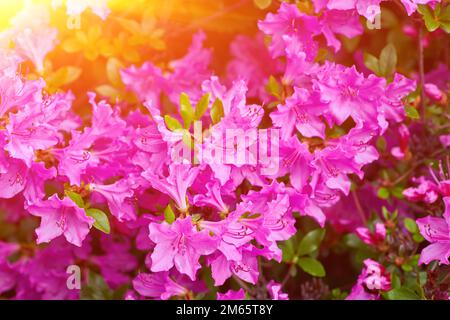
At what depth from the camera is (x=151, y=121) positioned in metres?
1.91

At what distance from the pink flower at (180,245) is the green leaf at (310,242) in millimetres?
509

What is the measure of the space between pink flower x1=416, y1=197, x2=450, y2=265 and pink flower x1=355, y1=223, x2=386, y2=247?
0.67 feet

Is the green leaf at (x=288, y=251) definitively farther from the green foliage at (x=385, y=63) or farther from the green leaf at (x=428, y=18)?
the green leaf at (x=428, y=18)

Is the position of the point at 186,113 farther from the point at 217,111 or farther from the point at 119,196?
the point at 119,196

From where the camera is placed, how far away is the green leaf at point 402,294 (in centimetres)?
188

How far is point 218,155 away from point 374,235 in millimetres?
521

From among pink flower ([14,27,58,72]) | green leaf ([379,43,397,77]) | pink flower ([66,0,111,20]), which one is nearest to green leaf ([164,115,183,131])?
pink flower ([66,0,111,20])

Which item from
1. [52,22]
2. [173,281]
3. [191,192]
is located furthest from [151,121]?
[52,22]

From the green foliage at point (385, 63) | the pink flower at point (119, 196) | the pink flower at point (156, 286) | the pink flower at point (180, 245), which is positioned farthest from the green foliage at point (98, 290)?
the green foliage at point (385, 63)

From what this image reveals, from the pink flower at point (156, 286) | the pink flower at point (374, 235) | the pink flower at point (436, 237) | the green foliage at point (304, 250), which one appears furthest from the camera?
the green foliage at point (304, 250)

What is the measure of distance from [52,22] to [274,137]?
0.87 meters

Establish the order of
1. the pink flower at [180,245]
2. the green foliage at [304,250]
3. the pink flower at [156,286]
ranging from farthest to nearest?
the green foliage at [304,250], the pink flower at [156,286], the pink flower at [180,245]

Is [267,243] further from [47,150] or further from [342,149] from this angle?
[47,150]
